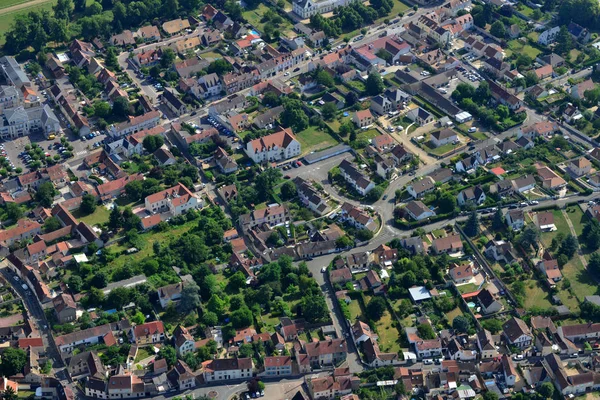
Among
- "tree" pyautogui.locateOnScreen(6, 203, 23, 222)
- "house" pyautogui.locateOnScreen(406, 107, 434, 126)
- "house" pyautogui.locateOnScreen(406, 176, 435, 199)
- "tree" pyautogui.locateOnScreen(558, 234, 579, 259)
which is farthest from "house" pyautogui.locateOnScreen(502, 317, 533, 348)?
"tree" pyautogui.locateOnScreen(6, 203, 23, 222)

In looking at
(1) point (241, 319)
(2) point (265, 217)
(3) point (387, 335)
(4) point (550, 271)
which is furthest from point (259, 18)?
(3) point (387, 335)

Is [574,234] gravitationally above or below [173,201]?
below

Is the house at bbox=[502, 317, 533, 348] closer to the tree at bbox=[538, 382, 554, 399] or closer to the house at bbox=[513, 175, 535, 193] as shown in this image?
the tree at bbox=[538, 382, 554, 399]

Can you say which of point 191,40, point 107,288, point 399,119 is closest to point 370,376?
point 107,288

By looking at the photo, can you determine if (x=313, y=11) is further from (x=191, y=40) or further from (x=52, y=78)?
(x=52, y=78)

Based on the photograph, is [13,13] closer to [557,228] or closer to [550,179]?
[550,179]

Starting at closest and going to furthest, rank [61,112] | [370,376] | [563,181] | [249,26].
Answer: [370,376]
[563,181]
[61,112]
[249,26]
